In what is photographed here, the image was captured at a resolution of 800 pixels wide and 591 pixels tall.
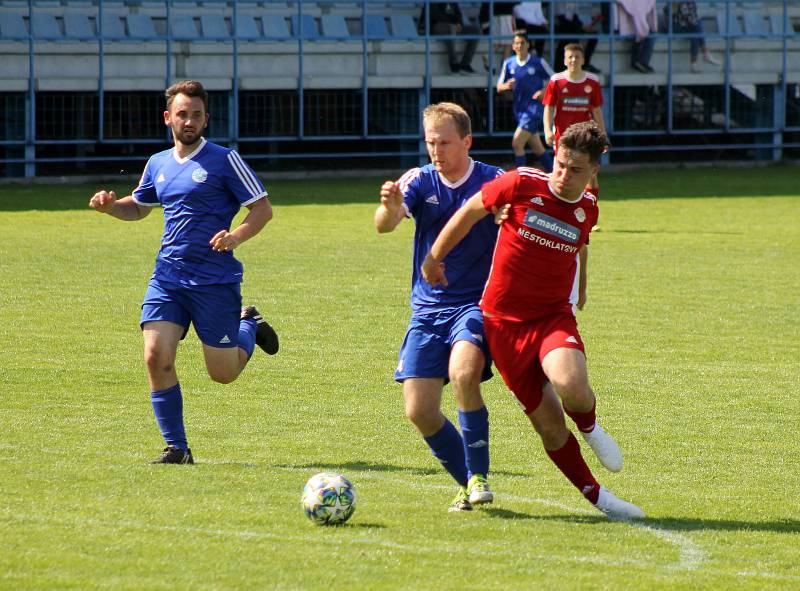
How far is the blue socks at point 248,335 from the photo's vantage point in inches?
305

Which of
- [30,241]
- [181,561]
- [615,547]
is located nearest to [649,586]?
[615,547]

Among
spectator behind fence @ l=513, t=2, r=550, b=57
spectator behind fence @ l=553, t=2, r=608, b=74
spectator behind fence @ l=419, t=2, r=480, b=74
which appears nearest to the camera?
spectator behind fence @ l=419, t=2, r=480, b=74

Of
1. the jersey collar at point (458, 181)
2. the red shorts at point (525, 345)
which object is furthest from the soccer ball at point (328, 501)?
the jersey collar at point (458, 181)

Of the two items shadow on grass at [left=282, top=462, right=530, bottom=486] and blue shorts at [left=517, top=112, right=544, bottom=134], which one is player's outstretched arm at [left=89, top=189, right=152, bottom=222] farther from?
blue shorts at [left=517, top=112, right=544, bottom=134]

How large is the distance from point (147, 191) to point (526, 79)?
1330 cm

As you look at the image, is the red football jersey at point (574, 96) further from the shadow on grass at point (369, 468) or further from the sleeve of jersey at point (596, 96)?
the shadow on grass at point (369, 468)

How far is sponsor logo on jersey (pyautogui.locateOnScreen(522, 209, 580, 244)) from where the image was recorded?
19.6 ft

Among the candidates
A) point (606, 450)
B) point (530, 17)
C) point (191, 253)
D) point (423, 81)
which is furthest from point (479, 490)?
point (530, 17)

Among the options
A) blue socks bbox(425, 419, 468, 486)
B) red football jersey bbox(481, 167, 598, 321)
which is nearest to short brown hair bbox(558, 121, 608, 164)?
red football jersey bbox(481, 167, 598, 321)

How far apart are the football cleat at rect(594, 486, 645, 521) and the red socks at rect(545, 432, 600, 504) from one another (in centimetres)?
3

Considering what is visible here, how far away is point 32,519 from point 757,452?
380cm

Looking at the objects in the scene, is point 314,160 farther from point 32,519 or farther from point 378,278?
point 32,519

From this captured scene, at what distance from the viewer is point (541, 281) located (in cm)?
600

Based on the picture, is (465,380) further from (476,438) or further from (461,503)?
(461,503)
